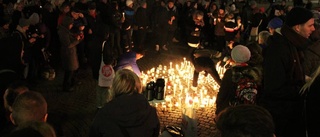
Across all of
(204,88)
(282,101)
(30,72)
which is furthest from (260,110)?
(30,72)

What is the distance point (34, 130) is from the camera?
2621 millimetres

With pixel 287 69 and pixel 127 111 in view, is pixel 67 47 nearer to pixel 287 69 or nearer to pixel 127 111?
pixel 127 111

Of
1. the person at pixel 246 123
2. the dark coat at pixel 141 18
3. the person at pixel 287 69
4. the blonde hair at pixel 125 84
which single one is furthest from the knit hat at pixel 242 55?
the dark coat at pixel 141 18

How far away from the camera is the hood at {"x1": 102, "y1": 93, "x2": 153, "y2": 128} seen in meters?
3.70

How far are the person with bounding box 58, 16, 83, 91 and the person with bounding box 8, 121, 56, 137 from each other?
5.62 meters

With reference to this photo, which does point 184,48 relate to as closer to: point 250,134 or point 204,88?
point 204,88

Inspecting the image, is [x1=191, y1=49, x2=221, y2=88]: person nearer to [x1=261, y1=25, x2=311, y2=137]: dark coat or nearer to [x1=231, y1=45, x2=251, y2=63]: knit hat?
[x1=231, y1=45, x2=251, y2=63]: knit hat

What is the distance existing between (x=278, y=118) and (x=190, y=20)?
350 inches

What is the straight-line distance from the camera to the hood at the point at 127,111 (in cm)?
370

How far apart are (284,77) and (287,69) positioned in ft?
0.37

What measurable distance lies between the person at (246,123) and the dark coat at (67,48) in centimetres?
655

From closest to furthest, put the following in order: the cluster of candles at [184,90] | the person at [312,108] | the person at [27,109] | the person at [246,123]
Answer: the person at [246,123] < the person at [312,108] < the person at [27,109] < the cluster of candles at [184,90]

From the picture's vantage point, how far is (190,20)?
509 inches

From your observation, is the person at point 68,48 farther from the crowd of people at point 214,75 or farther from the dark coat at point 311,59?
the dark coat at point 311,59
